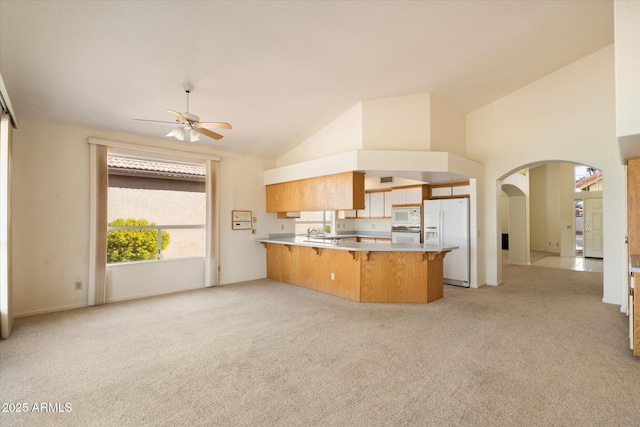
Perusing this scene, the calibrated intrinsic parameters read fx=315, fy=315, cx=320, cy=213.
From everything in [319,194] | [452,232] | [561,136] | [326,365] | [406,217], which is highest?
[561,136]

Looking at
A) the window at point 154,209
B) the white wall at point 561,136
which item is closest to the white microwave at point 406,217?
the white wall at point 561,136

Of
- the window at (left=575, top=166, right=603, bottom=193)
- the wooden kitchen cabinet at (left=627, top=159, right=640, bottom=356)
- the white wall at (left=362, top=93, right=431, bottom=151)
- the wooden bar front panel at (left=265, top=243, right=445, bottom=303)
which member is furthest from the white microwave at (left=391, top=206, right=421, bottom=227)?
the window at (left=575, top=166, right=603, bottom=193)

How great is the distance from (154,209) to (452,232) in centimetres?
547

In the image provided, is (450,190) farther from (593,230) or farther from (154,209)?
(593,230)

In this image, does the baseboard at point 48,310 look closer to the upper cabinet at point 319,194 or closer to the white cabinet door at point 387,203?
the upper cabinet at point 319,194

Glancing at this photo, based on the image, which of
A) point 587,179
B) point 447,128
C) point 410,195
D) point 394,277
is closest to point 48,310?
point 394,277

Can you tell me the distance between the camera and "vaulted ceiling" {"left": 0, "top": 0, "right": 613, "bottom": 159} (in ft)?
9.85

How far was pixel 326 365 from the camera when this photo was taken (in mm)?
2789

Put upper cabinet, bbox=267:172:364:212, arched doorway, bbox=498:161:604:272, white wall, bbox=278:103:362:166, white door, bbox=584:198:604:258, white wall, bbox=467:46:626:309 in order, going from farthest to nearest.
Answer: white door, bbox=584:198:604:258 → arched doorway, bbox=498:161:604:272 → white wall, bbox=278:103:362:166 → upper cabinet, bbox=267:172:364:212 → white wall, bbox=467:46:626:309

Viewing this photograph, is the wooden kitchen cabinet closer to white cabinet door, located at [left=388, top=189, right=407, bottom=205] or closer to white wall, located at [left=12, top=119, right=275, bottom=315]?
white cabinet door, located at [left=388, top=189, right=407, bottom=205]

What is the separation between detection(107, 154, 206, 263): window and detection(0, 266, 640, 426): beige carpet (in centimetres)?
111

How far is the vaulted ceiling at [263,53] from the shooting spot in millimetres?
3002

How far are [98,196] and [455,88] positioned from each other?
5921 millimetres

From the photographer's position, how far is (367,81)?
15.2 feet
